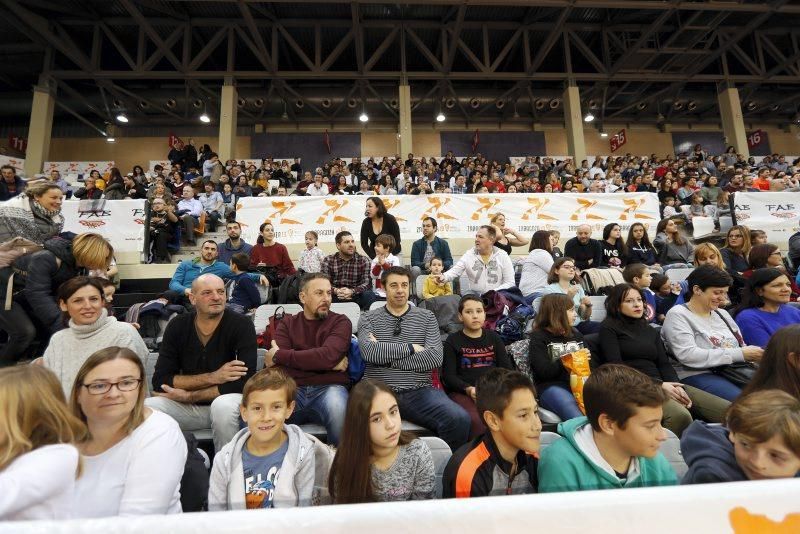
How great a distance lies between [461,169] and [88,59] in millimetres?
11367

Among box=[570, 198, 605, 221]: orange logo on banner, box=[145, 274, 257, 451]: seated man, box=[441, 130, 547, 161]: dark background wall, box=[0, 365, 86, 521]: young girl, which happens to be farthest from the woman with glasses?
box=[441, 130, 547, 161]: dark background wall

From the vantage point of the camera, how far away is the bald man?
4.57 meters

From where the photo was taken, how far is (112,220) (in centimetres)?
538

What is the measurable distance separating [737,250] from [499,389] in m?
4.32

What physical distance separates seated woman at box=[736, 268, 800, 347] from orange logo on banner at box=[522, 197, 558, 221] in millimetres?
3878

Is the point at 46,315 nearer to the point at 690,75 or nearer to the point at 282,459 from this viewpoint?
the point at 282,459

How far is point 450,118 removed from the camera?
15.7m

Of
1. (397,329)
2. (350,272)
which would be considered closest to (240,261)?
(350,272)

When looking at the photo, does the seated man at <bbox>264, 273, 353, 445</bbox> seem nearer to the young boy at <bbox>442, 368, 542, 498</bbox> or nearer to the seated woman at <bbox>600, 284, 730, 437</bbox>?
the young boy at <bbox>442, 368, 542, 498</bbox>

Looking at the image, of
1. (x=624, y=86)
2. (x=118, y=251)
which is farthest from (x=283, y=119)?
(x=624, y=86)

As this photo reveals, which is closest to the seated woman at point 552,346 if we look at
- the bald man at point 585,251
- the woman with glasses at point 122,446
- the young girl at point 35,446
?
the woman with glasses at point 122,446

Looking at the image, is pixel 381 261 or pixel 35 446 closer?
pixel 35 446

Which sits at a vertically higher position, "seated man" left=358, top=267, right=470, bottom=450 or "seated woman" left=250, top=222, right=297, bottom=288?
"seated woman" left=250, top=222, right=297, bottom=288

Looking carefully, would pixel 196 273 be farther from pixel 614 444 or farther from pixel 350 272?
pixel 614 444
